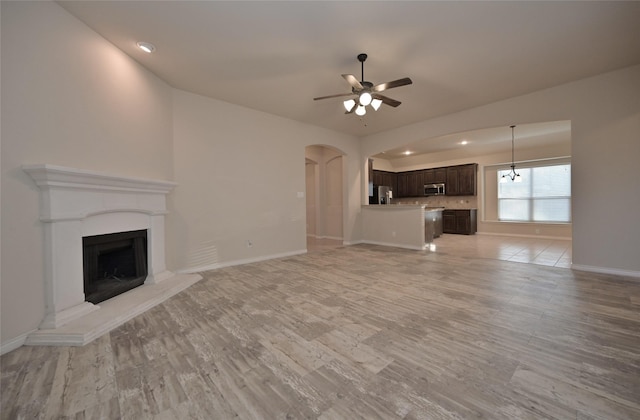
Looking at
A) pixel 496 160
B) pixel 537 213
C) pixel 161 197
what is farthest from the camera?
pixel 496 160

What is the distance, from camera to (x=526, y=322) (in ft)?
7.47

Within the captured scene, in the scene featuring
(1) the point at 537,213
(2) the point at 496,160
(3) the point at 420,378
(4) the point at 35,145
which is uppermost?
(2) the point at 496,160

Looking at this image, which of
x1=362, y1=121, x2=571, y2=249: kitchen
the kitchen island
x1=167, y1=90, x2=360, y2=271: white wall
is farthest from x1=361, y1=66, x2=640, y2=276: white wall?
x1=167, y1=90, x2=360, y2=271: white wall

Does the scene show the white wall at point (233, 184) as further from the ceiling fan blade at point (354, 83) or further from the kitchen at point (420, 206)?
the ceiling fan blade at point (354, 83)

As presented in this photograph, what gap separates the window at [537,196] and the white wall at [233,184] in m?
7.17

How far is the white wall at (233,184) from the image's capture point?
160 inches

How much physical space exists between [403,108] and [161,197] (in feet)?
15.0

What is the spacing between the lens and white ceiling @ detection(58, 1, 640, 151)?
241 centimetres

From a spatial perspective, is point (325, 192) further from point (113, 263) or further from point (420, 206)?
point (113, 263)

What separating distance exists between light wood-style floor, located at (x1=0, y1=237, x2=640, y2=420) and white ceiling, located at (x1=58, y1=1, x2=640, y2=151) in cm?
302

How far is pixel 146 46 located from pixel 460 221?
9.57 meters

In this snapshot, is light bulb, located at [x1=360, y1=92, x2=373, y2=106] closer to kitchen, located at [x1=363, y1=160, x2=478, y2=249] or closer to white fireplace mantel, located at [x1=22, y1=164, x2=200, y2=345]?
white fireplace mantel, located at [x1=22, y1=164, x2=200, y2=345]

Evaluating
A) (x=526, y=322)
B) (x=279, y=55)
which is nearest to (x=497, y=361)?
Result: (x=526, y=322)

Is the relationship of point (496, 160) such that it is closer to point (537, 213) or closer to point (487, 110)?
point (537, 213)
